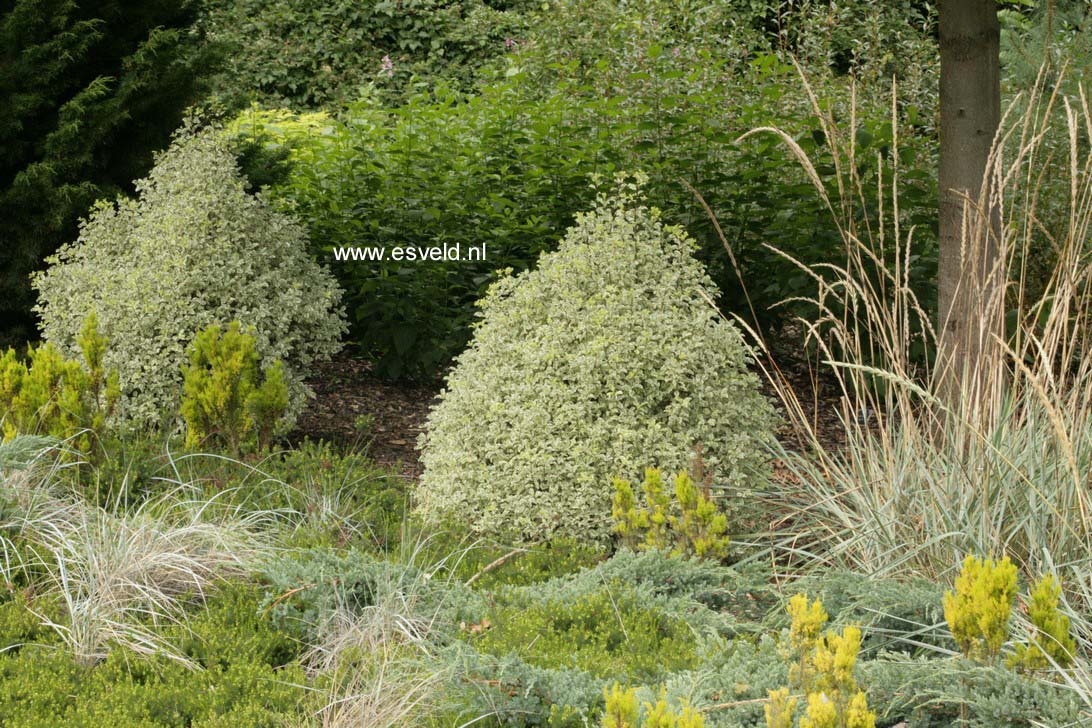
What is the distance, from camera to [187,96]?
622 cm

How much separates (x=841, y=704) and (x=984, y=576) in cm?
41

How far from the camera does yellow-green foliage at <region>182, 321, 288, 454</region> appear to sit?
442 cm

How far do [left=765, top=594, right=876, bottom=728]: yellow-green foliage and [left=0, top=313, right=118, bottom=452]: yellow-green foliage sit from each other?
3.01m

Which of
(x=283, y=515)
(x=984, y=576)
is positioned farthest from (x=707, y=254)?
(x=984, y=576)

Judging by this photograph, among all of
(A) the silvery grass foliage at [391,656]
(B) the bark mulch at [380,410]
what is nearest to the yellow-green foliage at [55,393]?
(B) the bark mulch at [380,410]

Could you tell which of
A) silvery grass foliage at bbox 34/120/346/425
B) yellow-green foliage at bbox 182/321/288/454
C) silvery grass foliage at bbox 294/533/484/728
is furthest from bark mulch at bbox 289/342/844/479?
silvery grass foliage at bbox 294/533/484/728

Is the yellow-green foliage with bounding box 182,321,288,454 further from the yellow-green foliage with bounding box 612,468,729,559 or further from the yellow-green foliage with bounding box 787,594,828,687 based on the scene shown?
the yellow-green foliage with bounding box 787,594,828,687

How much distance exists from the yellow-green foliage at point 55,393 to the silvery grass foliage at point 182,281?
29cm

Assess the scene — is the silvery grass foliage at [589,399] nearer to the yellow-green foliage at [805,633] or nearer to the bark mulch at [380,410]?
the bark mulch at [380,410]

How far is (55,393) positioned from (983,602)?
3485mm

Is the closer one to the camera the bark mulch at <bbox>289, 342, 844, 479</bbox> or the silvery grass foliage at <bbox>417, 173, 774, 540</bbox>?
the silvery grass foliage at <bbox>417, 173, 774, 540</bbox>

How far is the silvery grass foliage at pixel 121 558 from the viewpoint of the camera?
307cm

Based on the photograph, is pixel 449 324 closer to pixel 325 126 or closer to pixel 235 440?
pixel 235 440

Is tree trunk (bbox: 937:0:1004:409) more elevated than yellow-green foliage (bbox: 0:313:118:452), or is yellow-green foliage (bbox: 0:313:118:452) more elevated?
tree trunk (bbox: 937:0:1004:409)
